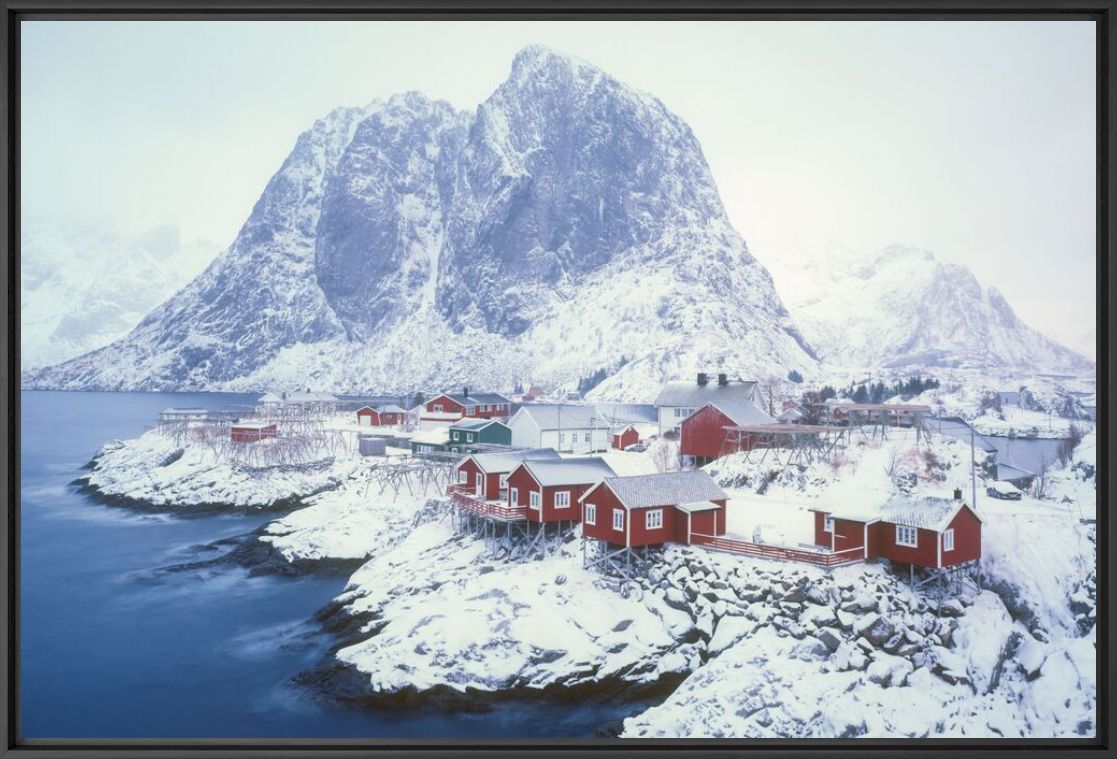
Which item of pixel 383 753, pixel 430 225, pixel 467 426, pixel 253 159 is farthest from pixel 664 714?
pixel 430 225

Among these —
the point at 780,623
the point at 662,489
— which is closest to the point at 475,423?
the point at 662,489

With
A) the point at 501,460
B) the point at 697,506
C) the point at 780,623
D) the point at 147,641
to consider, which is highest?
the point at 501,460

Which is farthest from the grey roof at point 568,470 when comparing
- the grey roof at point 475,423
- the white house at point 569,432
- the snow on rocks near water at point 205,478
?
the snow on rocks near water at point 205,478

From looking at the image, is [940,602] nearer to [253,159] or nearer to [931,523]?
[931,523]

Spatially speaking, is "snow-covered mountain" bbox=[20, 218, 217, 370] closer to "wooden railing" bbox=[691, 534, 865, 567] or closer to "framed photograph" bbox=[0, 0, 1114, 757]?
"framed photograph" bbox=[0, 0, 1114, 757]

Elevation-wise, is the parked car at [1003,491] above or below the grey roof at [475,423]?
below

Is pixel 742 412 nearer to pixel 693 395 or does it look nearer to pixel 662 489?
pixel 693 395

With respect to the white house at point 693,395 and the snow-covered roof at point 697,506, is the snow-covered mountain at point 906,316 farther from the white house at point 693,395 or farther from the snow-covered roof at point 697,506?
the snow-covered roof at point 697,506
